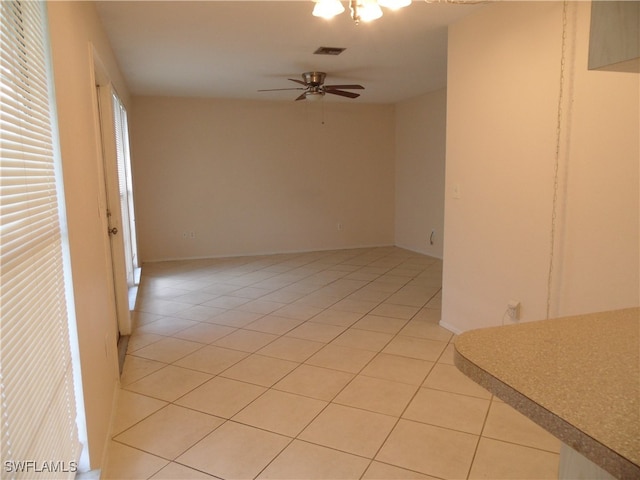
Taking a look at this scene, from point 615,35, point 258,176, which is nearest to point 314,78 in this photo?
point 258,176

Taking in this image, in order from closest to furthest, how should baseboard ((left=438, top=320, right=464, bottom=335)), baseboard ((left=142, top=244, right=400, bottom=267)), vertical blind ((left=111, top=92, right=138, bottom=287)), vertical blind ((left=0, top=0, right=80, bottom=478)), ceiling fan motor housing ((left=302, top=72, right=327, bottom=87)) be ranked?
vertical blind ((left=0, top=0, right=80, bottom=478)) < baseboard ((left=438, top=320, right=464, bottom=335)) < vertical blind ((left=111, top=92, right=138, bottom=287)) < ceiling fan motor housing ((left=302, top=72, right=327, bottom=87)) < baseboard ((left=142, top=244, right=400, bottom=267))

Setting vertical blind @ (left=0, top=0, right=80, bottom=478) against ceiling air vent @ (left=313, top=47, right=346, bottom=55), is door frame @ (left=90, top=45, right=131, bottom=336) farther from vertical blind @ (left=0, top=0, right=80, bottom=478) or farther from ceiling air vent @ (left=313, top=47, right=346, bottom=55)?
ceiling air vent @ (left=313, top=47, right=346, bottom=55)

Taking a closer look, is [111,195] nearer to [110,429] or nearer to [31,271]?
[110,429]

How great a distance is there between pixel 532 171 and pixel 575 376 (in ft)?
Result: 6.91

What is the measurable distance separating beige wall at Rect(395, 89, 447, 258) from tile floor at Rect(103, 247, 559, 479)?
7.04ft

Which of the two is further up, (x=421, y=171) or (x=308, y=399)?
(x=421, y=171)

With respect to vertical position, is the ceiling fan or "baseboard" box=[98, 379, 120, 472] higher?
the ceiling fan

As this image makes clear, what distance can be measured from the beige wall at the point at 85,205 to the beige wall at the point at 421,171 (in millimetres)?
4778

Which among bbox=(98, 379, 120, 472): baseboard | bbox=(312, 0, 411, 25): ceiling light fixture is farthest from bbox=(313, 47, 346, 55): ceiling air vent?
bbox=(98, 379, 120, 472): baseboard

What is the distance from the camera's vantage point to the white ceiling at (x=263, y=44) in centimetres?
290

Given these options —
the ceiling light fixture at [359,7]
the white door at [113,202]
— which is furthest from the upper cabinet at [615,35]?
the white door at [113,202]

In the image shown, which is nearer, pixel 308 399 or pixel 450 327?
pixel 308 399

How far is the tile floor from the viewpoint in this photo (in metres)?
1.94

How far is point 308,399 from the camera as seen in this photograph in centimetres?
250
